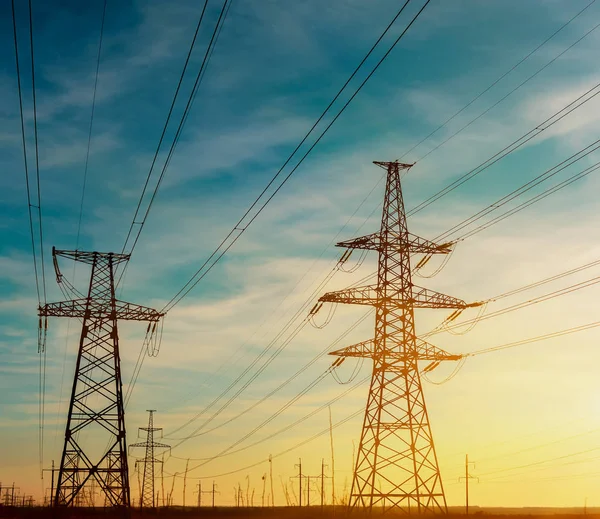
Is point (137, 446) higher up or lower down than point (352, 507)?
higher up

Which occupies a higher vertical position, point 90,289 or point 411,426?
point 90,289

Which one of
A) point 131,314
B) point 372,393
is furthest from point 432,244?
point 131,314

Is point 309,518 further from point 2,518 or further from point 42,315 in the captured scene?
point 42,315

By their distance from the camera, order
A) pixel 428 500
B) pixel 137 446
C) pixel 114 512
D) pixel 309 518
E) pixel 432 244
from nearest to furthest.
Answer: pixel 428 500, pixel 432 244, pixel 114 512, pixel 309 518, pixel 137 446

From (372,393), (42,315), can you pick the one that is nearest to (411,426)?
(372,393)

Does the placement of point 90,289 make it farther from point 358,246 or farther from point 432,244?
point 432,244

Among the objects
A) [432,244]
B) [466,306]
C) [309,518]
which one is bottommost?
[309,518]

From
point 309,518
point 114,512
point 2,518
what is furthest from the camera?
point 309,518

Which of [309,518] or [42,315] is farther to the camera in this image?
[309,518]

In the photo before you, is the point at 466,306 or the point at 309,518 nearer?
the point at 466,306
